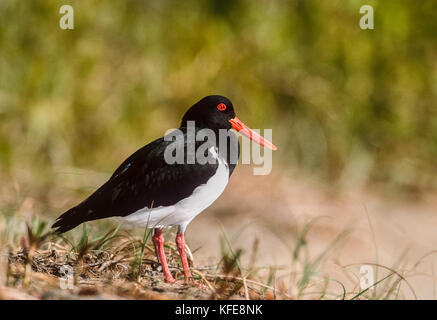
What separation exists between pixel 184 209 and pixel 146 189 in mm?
180

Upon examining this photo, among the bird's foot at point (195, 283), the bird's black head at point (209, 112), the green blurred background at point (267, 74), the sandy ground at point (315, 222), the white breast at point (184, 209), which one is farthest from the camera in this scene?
the green blurred background at point (267, 74)

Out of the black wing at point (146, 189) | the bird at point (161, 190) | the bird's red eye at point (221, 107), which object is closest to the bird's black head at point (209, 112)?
the bird's red eye at point (221, 107)

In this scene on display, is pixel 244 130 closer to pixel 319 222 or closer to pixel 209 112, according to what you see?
pixel 209 112

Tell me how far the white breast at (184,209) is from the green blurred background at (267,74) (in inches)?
141

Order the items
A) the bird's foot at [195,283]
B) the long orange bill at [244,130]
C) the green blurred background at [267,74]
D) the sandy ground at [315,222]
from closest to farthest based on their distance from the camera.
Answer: the bird's foot at [195,283] < the long orange bill at [244,130] < the sandy ground at [315,222] < the green blurred background at [267,74]

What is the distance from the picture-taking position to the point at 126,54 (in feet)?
21.9

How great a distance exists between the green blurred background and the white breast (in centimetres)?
358

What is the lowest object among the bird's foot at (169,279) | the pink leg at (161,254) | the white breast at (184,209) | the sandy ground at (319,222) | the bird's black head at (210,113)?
the sandy ground at (319,222)

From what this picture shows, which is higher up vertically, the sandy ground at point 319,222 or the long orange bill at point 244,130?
the long orange bill at point 244,130

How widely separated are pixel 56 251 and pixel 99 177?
9.63ft

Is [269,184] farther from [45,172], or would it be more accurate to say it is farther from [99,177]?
[45,172]

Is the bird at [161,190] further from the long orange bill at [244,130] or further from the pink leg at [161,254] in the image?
the long orange bill at [244,130]

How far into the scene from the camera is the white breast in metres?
2.58

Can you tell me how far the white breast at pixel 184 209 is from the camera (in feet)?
8.45
